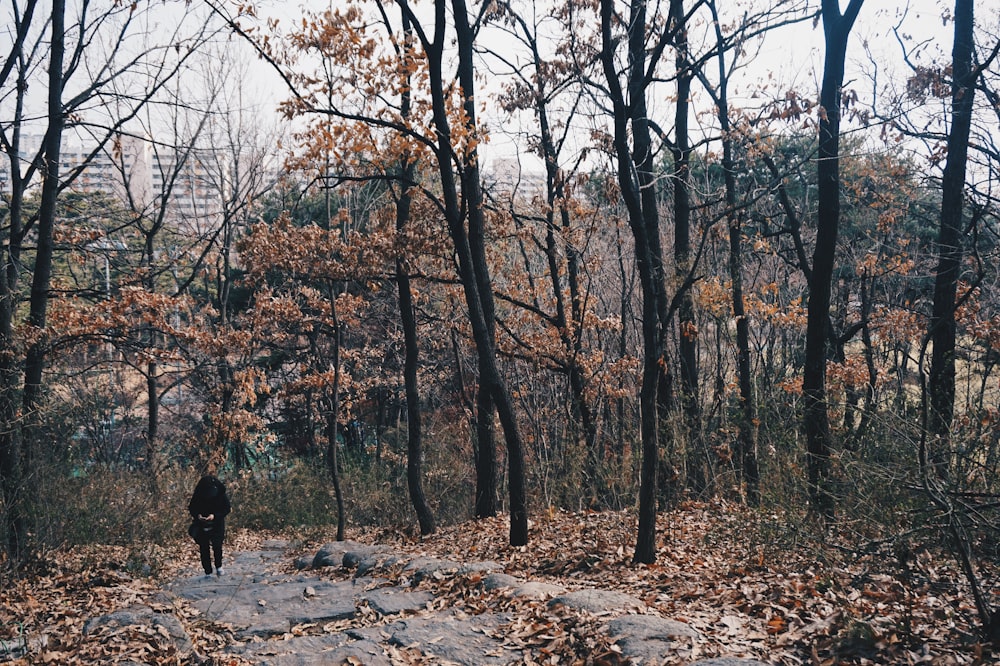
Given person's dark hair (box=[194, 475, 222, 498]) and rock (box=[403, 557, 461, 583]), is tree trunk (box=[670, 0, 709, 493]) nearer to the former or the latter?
rock (box=[403, 557, 461, 583])

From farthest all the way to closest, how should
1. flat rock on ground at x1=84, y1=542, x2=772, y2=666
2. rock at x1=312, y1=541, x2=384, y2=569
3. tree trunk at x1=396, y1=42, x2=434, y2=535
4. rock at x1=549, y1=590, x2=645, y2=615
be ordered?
tree trunk at x1=396, y1=42, x2=434, y2=535
rock at x1=312, y1=541, x2=384, y2=569
rock at x1=549, y1=590, x2=645, y2=615
flat rock on ground at x1=84, y1=542, x2=772, y2=666

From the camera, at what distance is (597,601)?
6.82m

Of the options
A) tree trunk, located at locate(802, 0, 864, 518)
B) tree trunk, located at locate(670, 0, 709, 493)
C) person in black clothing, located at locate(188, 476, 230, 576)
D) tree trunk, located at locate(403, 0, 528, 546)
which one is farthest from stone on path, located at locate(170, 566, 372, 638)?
tree trunk, located at locate(802, 0, 864, 518)

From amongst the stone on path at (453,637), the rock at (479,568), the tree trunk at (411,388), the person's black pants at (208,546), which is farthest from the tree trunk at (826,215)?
the person's black pants at (208,546)

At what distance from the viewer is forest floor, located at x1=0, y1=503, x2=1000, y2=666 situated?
530cm

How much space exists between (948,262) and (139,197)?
2395 cm

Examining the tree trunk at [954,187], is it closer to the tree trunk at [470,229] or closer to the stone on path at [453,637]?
the tree trunk at [470,229]

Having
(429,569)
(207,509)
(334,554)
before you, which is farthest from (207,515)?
(429,569)

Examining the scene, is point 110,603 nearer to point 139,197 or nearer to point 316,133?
point 316,133

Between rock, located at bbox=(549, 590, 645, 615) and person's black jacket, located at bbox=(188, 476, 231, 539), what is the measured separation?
6566 millimetres

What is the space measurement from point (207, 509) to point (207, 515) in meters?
0.18

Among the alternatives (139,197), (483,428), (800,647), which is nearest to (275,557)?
(483,428)

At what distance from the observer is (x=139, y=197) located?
2661 cm

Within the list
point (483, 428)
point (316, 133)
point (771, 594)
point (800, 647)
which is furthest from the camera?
point (483, 428)
